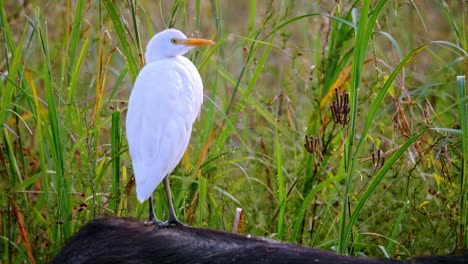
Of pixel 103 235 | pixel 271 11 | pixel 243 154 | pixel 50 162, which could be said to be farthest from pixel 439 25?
pixel 103 235

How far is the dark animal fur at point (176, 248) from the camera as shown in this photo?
2254 millimetres

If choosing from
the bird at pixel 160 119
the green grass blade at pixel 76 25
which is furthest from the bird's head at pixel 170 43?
the green grass blade at pixel 76 25

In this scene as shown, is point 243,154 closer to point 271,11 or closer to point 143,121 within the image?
point 271,11

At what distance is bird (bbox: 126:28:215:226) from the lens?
285 centimetres

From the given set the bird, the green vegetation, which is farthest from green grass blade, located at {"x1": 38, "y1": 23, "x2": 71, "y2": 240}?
the bird

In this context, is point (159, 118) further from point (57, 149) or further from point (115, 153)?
point (57, 149)

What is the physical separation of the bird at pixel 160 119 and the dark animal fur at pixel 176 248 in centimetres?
22

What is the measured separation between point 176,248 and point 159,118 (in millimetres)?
658

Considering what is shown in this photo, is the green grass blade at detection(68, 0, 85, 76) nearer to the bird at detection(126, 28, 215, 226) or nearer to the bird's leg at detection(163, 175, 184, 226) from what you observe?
the bird at detection(126, 28, 215, 226)

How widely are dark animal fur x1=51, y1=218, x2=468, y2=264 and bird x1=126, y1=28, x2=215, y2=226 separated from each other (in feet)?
0.71

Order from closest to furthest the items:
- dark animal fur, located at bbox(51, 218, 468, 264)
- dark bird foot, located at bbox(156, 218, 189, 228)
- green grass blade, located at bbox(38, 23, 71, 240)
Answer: dark animal fur, located at bbox(51, 218, 468, 264) → dark bird foot, located at bbox(156, 218, 189, 228) → green grass blade, located at bbox(38, 23, 71, 240)

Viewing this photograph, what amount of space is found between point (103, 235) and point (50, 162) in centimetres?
88

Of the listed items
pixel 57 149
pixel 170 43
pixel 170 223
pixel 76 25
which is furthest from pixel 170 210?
pixel 76 25

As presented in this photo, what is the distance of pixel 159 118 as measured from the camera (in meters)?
→ 2.94
